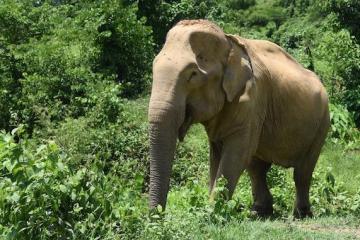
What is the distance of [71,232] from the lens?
14.9ft

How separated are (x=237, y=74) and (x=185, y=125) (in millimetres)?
816

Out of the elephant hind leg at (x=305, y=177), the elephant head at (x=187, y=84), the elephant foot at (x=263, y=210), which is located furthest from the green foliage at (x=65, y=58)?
the elephant head at (x=187, y=84)

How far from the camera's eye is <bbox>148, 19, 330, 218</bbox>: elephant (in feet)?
18.7

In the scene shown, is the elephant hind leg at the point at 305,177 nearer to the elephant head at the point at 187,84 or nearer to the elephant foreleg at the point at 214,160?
the elephant foreleg at the point at 214,160

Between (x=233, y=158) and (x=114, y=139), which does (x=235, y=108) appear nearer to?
(x=233, y=158)

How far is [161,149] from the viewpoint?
553 cm

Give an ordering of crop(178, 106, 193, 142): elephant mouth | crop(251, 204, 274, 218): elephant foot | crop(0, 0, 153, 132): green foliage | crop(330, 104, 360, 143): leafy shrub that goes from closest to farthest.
Answer: crop(178, 106, 193, 142): elephant mouth < crop(251, 204, 274, 218): elephant foot < crop(0, 0, 153, 132): green foliage < crop(330, 104, 360, 143): leafy shrub

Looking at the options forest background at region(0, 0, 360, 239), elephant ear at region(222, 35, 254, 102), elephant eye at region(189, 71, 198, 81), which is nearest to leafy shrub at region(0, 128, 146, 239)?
forest background at region(0, 0, 360, 239)

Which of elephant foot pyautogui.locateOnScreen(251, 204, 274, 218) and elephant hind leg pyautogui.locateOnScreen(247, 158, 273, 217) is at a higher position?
elephant hind leg pyautogui.locateOnScreen(247, 158, 273, 217)

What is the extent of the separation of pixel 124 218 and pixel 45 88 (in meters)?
7.90

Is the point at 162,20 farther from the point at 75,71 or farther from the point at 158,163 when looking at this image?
the point at 158,163

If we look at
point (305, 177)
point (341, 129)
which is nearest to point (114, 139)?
→ point (305, 177)

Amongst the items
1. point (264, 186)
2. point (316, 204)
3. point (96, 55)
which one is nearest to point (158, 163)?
point (264, 186)

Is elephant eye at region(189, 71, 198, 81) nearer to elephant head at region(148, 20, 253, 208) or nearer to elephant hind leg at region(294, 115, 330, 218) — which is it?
elephant head at region(148, 20, 253, 208)
